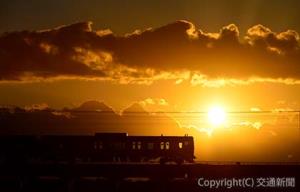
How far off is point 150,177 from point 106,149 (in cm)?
1116

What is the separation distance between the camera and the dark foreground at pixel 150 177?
82562 mm

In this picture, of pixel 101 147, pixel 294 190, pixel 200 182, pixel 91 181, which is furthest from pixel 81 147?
pixel 294 190

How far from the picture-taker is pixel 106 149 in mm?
93000

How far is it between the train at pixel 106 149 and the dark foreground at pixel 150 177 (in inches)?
264

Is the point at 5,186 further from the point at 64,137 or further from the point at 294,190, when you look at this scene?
the point at 294,190

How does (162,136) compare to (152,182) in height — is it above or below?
above

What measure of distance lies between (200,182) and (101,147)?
18977 millimetres

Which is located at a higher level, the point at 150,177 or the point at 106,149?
the point at 106,149

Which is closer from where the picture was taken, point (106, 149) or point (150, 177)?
point (150, 177)

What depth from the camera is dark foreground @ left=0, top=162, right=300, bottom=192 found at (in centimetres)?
8256

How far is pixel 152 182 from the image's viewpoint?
83.6 metres

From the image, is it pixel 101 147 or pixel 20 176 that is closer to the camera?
pixel 20 176

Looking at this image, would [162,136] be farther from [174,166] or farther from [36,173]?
[36,173]

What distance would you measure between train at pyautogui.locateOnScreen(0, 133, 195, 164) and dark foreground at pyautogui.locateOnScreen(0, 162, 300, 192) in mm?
6694
